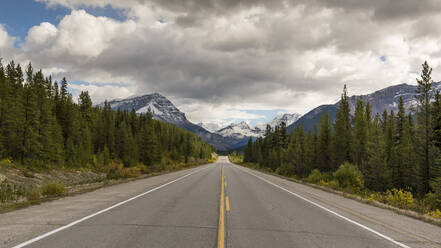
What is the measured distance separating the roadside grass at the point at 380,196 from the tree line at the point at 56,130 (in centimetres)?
4134

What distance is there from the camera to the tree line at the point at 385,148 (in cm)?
3319

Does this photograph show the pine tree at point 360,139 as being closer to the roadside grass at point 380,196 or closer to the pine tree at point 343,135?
the pine tree at point 343,135

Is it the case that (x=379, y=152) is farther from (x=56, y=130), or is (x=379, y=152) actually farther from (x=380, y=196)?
(x=56, y=130)

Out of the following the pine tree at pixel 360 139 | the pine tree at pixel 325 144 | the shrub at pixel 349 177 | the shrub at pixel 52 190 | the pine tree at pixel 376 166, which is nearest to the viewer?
the shrub at pixel 52 190

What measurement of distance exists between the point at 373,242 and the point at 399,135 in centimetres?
5248

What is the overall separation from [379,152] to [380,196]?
29924mm

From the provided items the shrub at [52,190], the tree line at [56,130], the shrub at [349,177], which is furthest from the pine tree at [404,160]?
the tree line at [56,130]

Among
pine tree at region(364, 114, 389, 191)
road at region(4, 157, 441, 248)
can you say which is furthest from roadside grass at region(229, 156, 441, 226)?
pine tree at region(364, 114, 389, 191)

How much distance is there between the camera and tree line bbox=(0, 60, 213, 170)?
134 ft

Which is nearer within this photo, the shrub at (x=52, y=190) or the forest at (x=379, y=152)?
the shrub at (x=52, y=190)

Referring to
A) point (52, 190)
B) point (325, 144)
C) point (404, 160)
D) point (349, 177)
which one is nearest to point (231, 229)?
point (52, 190)

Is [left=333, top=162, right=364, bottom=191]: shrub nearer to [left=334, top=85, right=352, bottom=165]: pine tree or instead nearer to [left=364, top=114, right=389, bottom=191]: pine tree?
[left=364, top=114, right=389, bottom=191]: pine tree

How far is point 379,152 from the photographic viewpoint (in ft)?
137

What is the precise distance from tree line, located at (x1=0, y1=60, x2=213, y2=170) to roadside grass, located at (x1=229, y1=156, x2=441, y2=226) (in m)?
41.3
